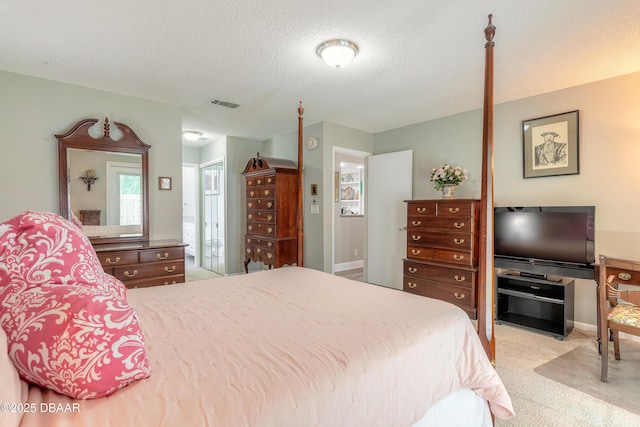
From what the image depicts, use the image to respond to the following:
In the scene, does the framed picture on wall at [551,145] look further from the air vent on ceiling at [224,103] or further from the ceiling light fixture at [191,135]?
the ceiling light fixture at [191,135]

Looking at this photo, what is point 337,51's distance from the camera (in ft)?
7.58

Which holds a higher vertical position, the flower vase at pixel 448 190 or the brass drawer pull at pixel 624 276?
the flower vase at pixel 448 190

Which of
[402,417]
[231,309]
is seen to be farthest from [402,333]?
[231,309]

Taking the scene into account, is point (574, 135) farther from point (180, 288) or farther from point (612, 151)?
point (180, 288)

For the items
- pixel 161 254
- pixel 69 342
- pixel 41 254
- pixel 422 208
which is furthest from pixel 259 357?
pixel 422 208

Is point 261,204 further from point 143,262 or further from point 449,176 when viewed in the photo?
point 449,176

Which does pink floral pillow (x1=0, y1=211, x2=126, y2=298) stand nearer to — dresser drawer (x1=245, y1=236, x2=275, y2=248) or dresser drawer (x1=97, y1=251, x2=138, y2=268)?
dresser drawer (x1=97, y1=251, x2=138, y2=268)

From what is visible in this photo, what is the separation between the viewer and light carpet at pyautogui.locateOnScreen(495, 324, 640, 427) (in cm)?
178

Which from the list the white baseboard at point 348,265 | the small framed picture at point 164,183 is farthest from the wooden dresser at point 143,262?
the white baseboard at point 348,265

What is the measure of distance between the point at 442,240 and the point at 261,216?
254 centimetres

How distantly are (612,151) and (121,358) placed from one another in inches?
157

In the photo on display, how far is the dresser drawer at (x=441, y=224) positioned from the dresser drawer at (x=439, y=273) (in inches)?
16.7

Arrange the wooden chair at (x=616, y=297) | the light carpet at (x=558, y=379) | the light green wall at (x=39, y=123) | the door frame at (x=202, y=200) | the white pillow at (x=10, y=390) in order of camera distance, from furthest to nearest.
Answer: the door frame at (x=202, y=200) → the light green wall at (x=39, y=123) → the wooden chair at (x=616, y=297) → the light carpet at (x=558, y=379) → the white pillow at (x=10, y=390)

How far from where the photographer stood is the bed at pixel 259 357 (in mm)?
770
